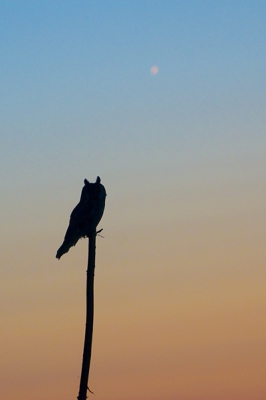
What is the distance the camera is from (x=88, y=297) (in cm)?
1973

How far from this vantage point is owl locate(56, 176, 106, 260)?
22500 mm

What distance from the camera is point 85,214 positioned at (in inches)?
893

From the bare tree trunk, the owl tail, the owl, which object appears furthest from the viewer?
the owl tail

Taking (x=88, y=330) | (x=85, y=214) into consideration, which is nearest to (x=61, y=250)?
(x=85, y=214)

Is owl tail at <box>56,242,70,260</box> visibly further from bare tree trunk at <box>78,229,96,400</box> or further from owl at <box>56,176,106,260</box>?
bare tree trunk at <box>78,229,96,400</box>

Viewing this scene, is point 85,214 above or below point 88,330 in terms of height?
above

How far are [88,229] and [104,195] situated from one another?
178 cm

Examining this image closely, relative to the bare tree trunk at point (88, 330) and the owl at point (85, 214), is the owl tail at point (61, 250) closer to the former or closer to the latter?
the owl at point (85, 214)

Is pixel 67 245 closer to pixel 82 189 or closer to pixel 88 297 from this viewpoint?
pixel 82 189

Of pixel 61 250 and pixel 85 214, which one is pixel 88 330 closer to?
pixel 61 250

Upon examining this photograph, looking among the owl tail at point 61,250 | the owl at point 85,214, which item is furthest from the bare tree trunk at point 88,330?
the owl tail at point 61,250

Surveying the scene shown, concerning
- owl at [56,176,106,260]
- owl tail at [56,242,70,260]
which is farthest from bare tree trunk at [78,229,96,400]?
owl tail at [56,242,70,260]

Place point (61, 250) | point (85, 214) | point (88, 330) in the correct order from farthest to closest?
point (61, 250) < point (85, 214) < point (88, 330)

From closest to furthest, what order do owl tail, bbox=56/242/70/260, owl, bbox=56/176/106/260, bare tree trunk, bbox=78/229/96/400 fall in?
bare tree trunk, bbox=78/229/96/400 → owl, bbox=56/176/106/260 → owl tail, bbox=56/242/70/260
